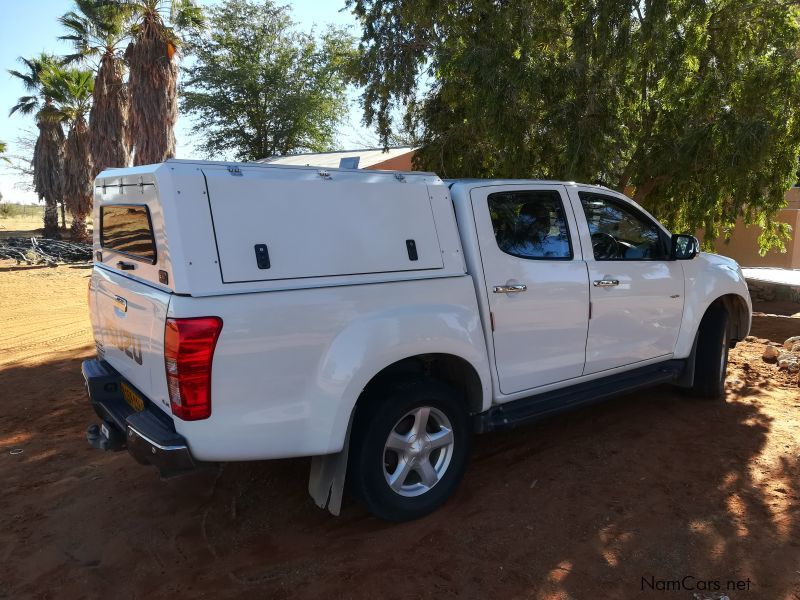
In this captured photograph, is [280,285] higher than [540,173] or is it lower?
lower

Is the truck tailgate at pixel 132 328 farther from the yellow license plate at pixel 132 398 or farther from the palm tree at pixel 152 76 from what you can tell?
the palm tree at pixel 152 76

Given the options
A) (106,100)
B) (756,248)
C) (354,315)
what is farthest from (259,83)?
(354,315)

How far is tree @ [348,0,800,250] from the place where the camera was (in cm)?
637

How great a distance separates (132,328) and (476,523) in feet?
7.06

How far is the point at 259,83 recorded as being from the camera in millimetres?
26141

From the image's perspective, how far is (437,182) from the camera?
3.61 metres

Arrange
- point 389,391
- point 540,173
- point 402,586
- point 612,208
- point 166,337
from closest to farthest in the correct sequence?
point 166,337, point 402,586, point 389,391, point 612,208, point 540,173

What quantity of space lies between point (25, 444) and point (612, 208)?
487 cm

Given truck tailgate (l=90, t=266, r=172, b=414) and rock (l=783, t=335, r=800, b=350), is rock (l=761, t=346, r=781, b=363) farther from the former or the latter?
truck tailgate (l=90, t=266, r=172, b=414)

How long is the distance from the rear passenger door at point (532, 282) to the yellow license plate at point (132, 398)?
2.02 m

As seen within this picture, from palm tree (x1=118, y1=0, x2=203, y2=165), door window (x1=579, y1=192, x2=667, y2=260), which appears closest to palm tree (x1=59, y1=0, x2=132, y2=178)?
palm tree (x1=118, y1=0, x2=203, y2=165)

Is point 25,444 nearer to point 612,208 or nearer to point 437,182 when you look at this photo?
point 437,182

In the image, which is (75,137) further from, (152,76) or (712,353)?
(712,353)

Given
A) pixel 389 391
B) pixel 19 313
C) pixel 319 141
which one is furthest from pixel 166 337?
pixel 319 141
